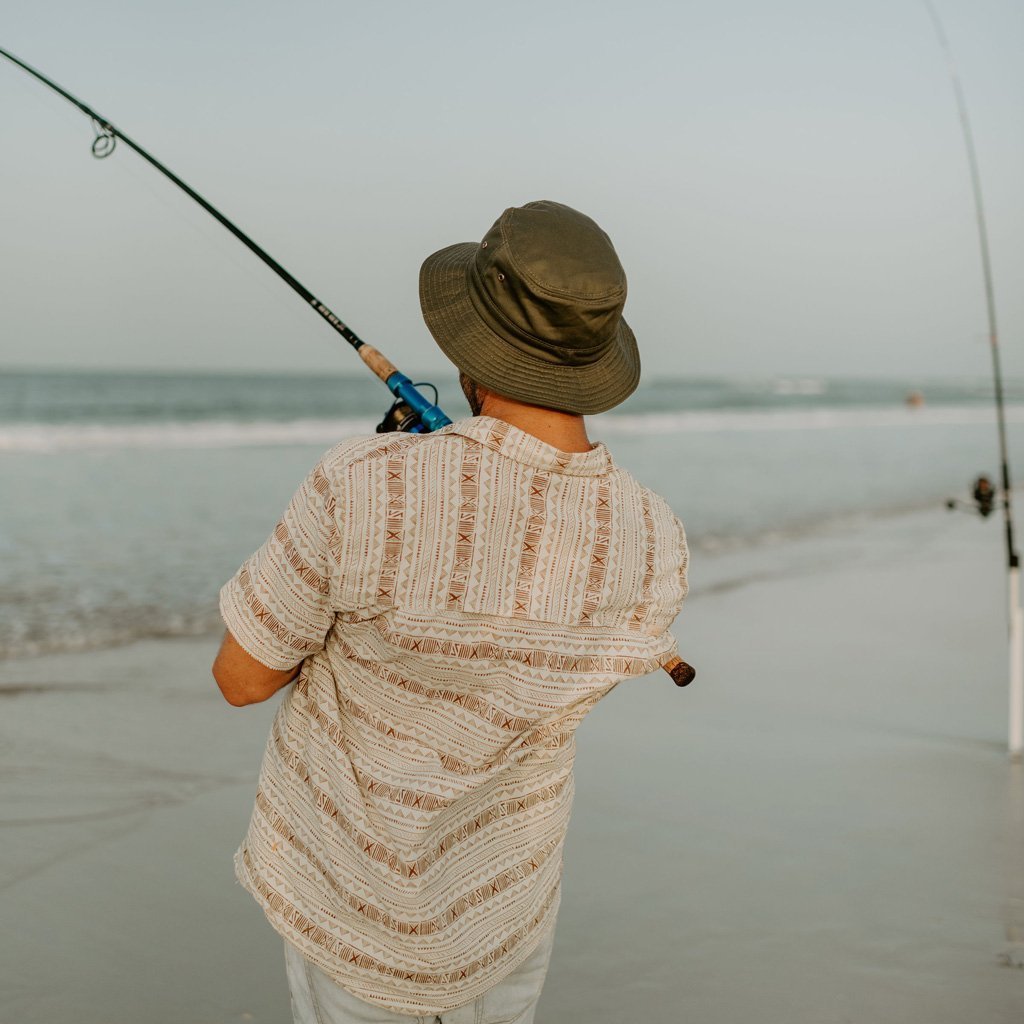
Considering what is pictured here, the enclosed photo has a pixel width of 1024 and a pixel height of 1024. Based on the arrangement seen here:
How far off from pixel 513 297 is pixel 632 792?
Answer: 2.66 meters

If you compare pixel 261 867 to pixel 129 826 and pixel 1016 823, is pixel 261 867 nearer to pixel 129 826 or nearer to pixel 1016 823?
pixel 129 826

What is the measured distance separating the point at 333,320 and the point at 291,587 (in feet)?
3.87

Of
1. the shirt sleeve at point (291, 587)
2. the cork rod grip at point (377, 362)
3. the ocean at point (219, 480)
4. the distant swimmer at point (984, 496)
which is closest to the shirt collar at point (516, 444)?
A: the shirt sleeve at point (291, 587)

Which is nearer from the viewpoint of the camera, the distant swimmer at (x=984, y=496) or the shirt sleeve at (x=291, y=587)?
the shirt sleeve at (x=291, y=587)

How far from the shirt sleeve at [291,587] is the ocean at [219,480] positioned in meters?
4.19

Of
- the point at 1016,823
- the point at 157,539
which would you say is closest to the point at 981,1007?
the point at 1016,823

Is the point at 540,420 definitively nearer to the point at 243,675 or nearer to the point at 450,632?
the point at 450,632

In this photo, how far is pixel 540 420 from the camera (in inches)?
49.1

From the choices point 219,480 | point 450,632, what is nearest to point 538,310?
point 450,632

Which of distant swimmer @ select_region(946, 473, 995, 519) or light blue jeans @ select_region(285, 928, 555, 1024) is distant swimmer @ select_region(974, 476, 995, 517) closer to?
distant swimmer @ select_region(946, 473, 995, 519)

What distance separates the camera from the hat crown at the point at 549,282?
4.01 ft

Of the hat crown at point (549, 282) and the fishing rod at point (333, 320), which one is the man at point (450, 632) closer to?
the hat crown at point (549, 282)

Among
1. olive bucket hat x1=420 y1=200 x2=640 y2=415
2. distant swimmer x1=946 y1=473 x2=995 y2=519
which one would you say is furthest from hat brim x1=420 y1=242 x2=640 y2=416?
distant swimmer x1=946 y1=473 x2=995 y2=519

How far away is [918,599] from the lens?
255 inches
